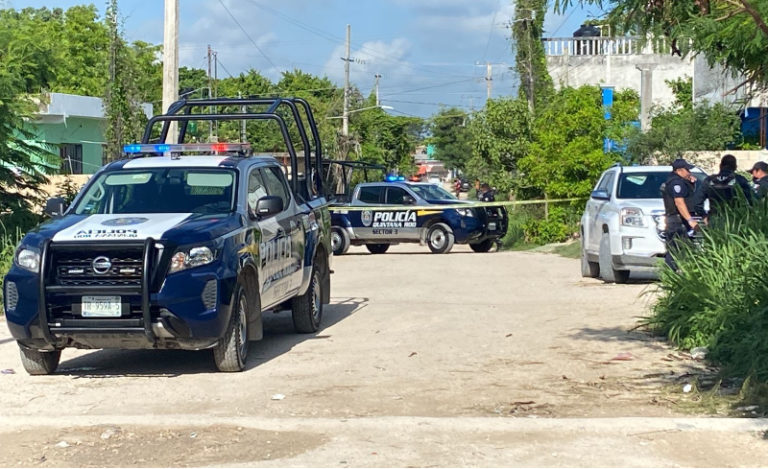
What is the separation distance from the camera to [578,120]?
3061cm

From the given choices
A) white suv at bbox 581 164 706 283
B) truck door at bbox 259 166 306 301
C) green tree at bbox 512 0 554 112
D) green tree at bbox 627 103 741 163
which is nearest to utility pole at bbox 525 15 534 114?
green tree at bbox 512 0 554 112

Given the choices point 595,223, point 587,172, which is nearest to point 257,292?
point 595,223

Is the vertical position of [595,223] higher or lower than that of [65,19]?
lower

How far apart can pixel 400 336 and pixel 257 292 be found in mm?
1916

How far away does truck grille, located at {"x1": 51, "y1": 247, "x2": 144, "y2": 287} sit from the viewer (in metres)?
9.21

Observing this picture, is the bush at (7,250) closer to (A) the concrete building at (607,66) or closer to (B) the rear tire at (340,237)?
(B) the rear tire at (340,237)

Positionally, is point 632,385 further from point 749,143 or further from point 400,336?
point 749,143

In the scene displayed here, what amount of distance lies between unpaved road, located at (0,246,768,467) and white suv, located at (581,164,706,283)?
319cm

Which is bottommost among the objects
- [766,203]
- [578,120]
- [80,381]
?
[80,381]

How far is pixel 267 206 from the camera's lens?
1059 cm

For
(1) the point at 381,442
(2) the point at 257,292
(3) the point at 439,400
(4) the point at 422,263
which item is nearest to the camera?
(1) the point at 381,442

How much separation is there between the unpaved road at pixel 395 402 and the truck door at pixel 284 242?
0.63 meters

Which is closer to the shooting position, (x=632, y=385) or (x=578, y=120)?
(x=632, y=385)

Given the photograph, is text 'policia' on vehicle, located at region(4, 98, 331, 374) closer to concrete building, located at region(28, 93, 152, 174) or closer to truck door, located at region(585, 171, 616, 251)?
truck door, located at region(585, 171, 616, 251)
